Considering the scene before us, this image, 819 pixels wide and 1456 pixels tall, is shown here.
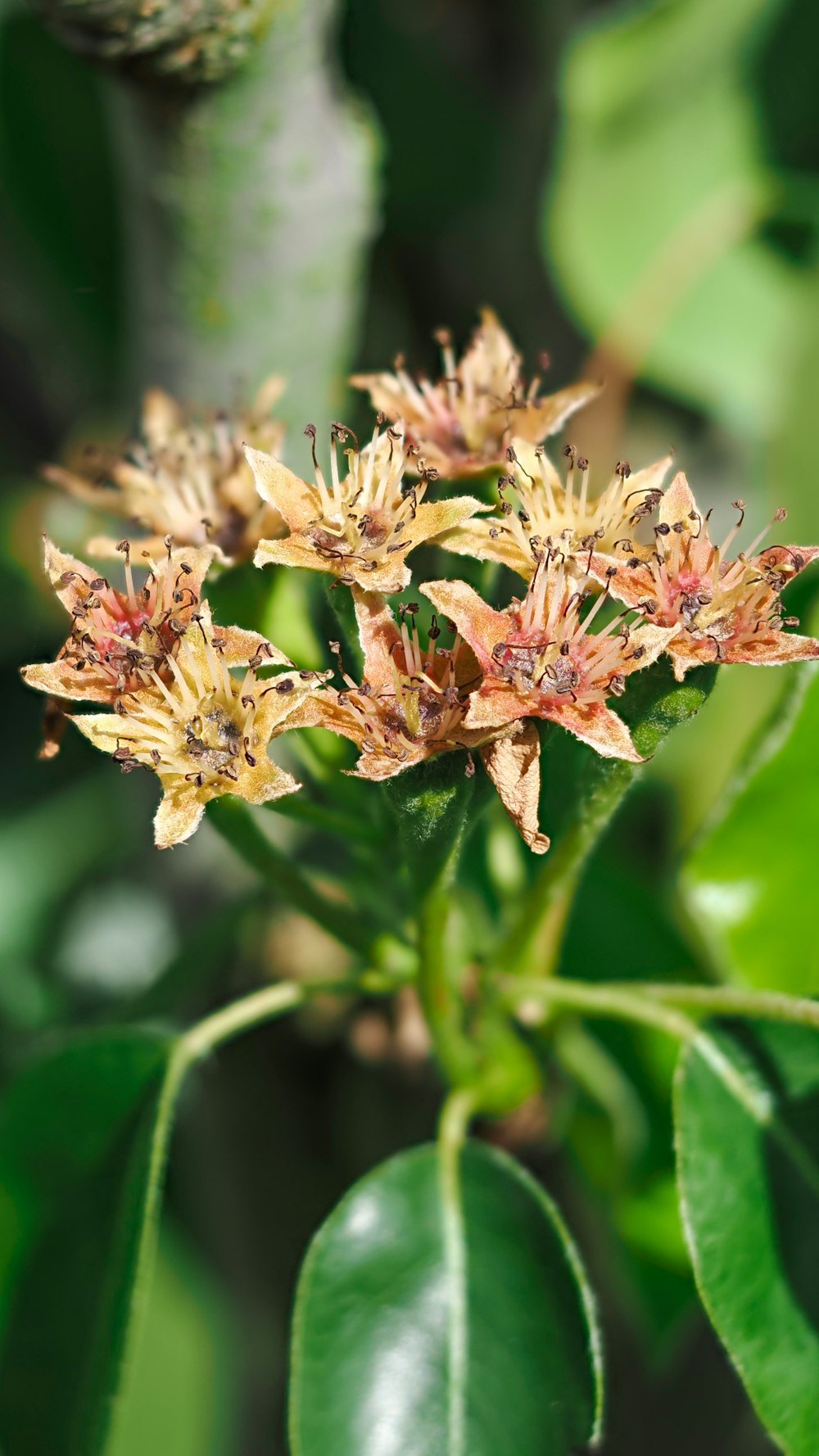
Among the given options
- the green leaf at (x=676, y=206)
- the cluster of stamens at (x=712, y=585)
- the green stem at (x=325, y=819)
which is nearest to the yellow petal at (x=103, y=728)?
the green stem at (x=325, y=819)

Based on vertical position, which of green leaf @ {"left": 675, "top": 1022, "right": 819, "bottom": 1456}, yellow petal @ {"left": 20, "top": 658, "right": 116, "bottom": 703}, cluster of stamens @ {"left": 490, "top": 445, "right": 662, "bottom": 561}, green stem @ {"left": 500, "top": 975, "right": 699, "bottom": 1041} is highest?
cluster of stamens @ {"left": 490, "top": 445, "right": 662, "bottom": 561}

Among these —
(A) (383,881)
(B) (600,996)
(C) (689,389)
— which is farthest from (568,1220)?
(C) (689,389)

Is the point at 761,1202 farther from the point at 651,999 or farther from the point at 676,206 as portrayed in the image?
the point at 676,206

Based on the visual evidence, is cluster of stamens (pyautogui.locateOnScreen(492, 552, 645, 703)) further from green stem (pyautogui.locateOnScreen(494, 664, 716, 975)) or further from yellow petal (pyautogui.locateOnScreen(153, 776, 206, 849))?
yellow petal (pyautogui.locateOnScreen(153, 776, 206, 849))

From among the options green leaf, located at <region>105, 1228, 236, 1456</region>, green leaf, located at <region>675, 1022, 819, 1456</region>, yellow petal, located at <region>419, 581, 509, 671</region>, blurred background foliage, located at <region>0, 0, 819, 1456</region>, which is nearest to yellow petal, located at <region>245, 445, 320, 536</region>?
yellow petal, located at <region>419, 581, 509, 671</region>

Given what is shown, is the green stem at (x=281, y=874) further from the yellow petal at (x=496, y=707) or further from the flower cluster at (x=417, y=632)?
the yellow petal at (x=496, y=707)
